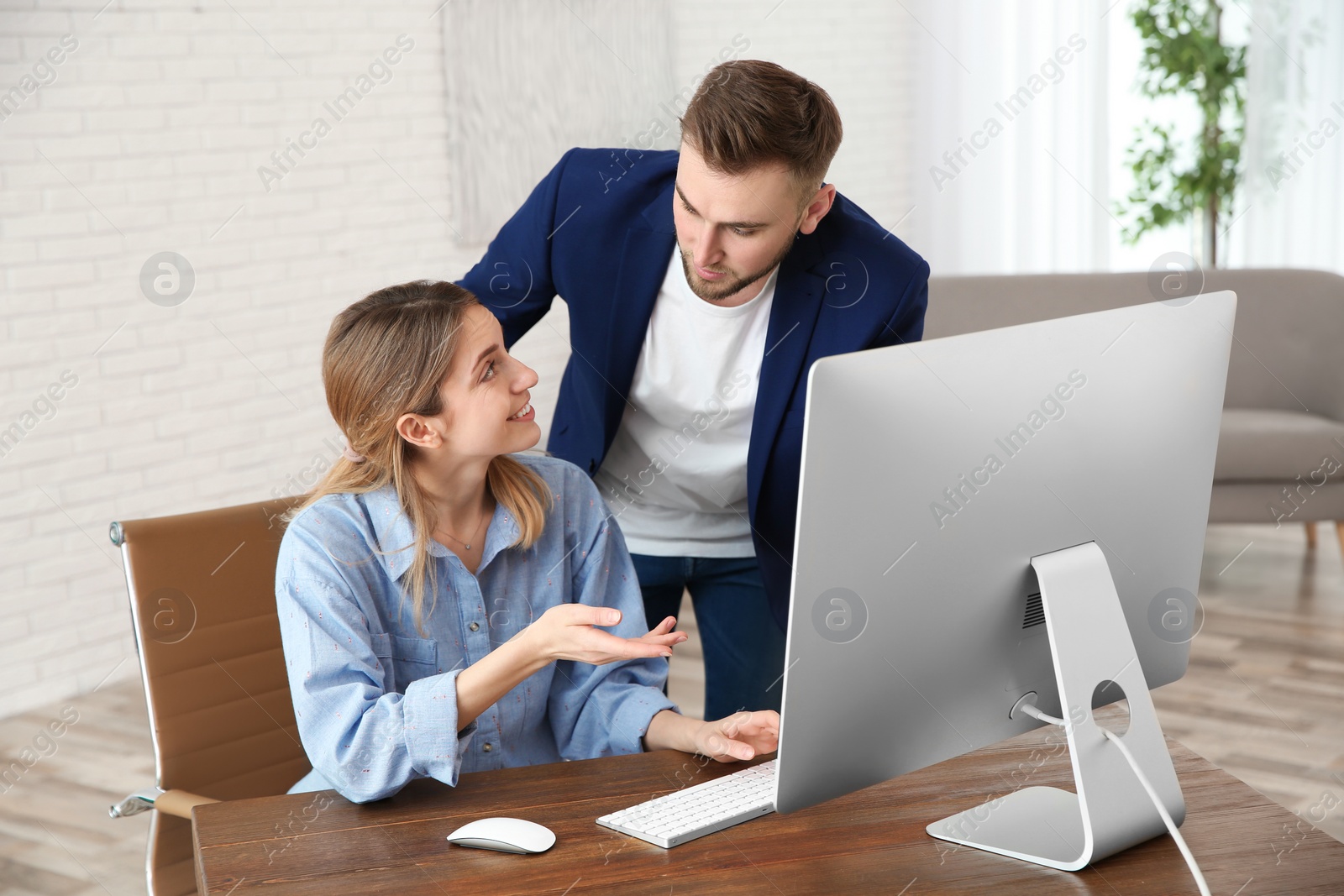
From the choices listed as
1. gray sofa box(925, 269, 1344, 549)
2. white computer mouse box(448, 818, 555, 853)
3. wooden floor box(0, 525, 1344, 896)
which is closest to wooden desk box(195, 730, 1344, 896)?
white computer mouse box(448, 818, 555, 853)

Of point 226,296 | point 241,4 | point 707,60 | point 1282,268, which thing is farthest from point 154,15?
point 1282,268

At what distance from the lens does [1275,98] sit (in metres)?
5.52

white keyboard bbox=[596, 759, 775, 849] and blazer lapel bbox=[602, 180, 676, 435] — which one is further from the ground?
blazer lapel bbox=[602, 180, 676, 435]

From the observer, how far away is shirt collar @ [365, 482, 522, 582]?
1489 millimetres

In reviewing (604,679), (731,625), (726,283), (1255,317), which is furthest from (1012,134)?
(604,679)

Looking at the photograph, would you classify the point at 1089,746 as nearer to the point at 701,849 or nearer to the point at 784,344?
the point at 701,849

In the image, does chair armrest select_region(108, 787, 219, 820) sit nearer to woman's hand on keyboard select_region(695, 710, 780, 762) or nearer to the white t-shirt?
woman's hand on keyboard select_region(695, 710, 780, 762)

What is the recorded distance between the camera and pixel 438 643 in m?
1.52

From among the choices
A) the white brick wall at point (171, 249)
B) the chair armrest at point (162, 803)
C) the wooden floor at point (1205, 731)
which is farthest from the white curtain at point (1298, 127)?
the chair armrest at point (162, 803)

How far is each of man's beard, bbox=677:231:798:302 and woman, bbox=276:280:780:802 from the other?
1.04 feet

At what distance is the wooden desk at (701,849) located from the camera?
1129mm

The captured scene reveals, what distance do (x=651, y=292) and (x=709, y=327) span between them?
0.34 feet

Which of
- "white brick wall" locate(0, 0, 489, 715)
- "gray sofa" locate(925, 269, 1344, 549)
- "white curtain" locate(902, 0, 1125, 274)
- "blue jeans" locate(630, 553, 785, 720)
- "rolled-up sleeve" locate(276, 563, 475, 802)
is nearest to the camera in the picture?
"rolled-up sleeve" locate(276, 563, 475, 802)

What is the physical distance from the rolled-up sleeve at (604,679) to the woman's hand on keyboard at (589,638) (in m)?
0.28
